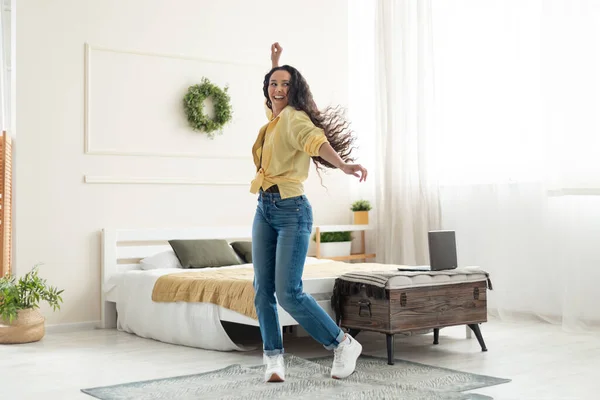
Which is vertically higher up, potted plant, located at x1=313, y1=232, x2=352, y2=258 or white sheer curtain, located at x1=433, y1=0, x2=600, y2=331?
white sheer curtain, located at x1=433, y1=0, x2=600, y2=331

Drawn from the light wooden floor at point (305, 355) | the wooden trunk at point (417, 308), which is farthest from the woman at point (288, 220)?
the light wooden floor at point (305, 355)

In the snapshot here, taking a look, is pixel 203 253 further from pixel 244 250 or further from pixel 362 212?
pixel 362 212

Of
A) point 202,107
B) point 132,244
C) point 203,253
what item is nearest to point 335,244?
point 203,253

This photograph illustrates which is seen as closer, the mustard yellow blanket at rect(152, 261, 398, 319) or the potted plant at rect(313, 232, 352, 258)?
the mustard yellow blanket at rect(152, 261, 398, 319)

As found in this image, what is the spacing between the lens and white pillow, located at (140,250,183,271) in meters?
5.47

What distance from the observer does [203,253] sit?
5.55 m

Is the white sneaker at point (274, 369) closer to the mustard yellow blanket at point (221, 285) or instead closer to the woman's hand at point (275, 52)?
the mustard yellow blanket at point (221, 285)

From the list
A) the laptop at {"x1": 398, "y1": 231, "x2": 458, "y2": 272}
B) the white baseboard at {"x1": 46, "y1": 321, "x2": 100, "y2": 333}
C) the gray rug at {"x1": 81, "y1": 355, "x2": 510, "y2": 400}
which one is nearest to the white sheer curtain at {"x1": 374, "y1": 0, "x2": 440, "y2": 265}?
the laptop at {"x1": 398, "y1": 231, "x2": 458, "y2": 272}

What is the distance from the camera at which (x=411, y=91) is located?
626cm

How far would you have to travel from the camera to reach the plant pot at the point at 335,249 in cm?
639

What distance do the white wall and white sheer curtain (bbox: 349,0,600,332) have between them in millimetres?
1013

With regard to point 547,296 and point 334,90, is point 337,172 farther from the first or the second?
point 547,296

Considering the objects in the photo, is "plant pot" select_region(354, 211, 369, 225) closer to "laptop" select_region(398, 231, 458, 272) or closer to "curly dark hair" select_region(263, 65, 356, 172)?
"laptop" select_region(398, 231, 458, 272)

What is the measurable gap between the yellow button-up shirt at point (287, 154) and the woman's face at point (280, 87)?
60 millimetres
